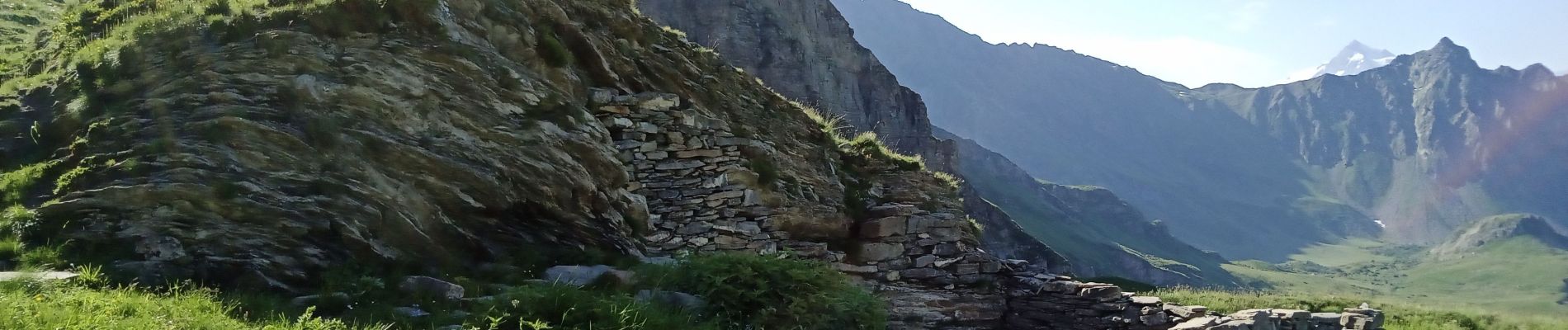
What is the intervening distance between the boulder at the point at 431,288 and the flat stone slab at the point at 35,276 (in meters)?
2.51

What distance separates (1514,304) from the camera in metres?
156

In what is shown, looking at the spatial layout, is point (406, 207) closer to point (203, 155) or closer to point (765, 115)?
point (203, 155)

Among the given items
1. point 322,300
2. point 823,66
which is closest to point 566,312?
point 322,300

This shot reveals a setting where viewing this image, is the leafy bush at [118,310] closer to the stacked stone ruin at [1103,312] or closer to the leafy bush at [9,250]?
the leafy bush at [9,250]

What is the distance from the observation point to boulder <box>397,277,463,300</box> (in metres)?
8.48

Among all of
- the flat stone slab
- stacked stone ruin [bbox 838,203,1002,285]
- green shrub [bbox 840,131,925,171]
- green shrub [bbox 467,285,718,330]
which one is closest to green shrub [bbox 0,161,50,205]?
the flat stone slab

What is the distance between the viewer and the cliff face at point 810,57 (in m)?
56.2

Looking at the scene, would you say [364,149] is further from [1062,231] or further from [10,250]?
[1062,231]

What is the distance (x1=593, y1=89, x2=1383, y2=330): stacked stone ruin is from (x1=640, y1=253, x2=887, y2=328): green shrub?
130 inches

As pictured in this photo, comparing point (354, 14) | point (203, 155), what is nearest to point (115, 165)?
point (203, 155)

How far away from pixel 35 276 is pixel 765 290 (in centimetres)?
662

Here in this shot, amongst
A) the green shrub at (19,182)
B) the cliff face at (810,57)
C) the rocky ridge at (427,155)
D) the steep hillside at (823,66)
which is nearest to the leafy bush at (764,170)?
the rocky ridge at (427,155)

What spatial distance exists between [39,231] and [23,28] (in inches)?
308

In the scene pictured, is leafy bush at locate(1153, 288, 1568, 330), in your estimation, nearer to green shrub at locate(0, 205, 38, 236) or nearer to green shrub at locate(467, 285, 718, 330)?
green shrub at locate(467, 285, 718, 330)
